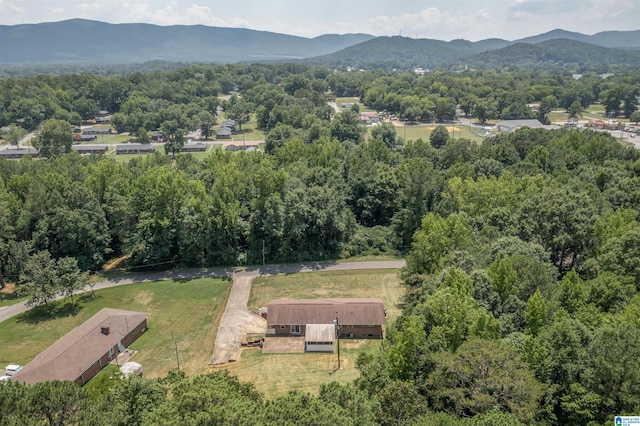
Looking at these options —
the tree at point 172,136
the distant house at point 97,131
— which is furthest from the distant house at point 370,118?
the distant house at point 97,131

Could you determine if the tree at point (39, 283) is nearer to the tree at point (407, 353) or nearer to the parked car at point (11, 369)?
the parked car at point (11, 369)

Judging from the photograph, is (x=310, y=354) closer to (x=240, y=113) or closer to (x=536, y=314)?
(x=536, y=314)

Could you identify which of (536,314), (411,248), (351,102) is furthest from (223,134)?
(536,314)

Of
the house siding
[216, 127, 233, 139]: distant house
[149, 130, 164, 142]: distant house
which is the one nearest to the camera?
the house siding

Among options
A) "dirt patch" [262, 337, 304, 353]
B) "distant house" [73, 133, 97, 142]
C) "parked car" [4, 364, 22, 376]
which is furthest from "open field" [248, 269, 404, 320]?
"distant house" [73, 133, 97, 142]

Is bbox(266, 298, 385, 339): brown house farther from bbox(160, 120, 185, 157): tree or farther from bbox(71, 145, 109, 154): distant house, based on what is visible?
bbox(71, 145, 109, 154): distant house

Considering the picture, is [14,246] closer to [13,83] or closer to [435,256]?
[435,256]
